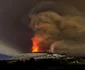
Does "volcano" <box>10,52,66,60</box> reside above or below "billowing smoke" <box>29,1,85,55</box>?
below

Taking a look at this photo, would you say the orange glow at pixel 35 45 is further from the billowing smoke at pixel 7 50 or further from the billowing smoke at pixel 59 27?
the billowing smoke at pixel 7 50

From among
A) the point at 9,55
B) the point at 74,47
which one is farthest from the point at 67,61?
the point at 9,55

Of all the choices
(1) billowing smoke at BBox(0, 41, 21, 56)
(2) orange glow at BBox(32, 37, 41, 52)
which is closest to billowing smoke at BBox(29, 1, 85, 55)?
(2) orange glow at BBox(32, 37, 41, 52)

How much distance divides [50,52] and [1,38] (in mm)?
434

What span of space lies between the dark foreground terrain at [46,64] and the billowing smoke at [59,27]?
84 mm

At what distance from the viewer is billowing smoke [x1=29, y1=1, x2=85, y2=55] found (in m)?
2.59

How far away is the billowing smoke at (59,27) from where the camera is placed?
259 centimetres

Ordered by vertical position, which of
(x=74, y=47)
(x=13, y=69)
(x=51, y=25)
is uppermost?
(x=51, y=25)

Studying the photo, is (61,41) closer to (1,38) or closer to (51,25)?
(51,25)

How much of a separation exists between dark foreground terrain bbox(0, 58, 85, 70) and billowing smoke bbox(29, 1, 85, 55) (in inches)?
3.3

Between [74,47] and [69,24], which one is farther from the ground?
[69,24]

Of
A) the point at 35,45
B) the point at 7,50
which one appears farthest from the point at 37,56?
the point at 7,50

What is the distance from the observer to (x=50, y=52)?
258 centimetres

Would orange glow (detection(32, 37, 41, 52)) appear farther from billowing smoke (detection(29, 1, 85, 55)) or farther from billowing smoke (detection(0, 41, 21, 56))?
billowing smoke (detection(0, 41, 21, 56))
